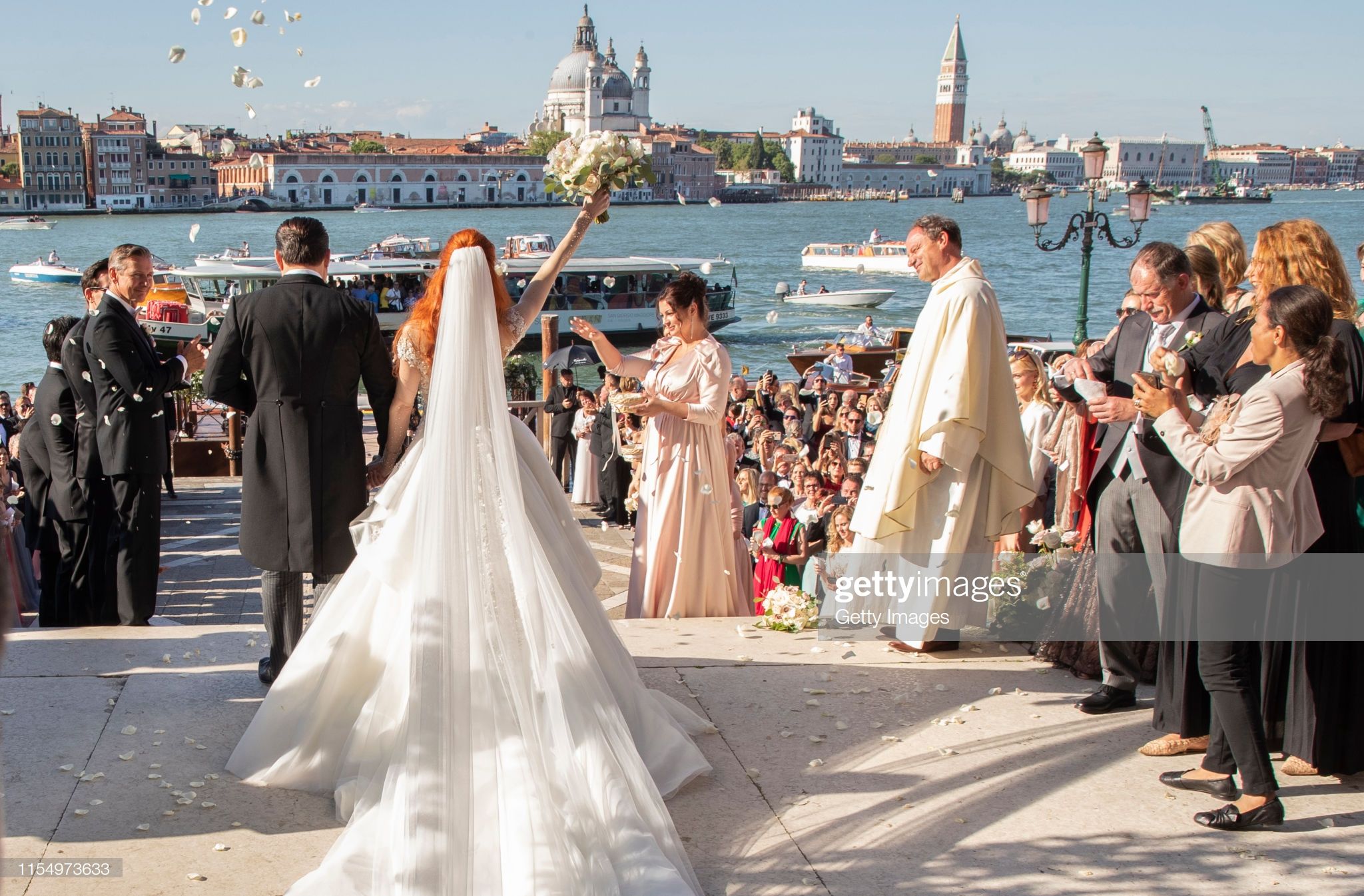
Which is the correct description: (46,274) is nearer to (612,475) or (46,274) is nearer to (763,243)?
(763,243)

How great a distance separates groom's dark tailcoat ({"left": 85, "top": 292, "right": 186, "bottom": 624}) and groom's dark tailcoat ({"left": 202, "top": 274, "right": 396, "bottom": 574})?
47.7 inches

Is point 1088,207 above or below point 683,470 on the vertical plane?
above

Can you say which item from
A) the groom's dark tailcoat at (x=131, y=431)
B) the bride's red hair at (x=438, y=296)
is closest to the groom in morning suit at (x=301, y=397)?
the bride's red hair at (x=438, y=296)

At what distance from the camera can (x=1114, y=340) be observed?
4531 mm

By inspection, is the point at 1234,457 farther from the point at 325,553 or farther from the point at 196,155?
the point at 196,155

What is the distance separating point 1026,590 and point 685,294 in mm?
2008

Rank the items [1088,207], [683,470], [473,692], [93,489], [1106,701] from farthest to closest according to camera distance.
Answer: [1088,207] < [683,470] < [93,489] < [1106,701] < [473,692]

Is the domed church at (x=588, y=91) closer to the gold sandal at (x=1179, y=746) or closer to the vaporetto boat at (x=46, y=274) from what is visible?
the vaporetto boat at (x=46, y=274)

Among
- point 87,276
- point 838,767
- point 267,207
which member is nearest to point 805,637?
point 838,767

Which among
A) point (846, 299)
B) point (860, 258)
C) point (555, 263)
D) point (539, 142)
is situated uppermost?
point (539, 142)

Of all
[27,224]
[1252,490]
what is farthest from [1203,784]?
[27,224]

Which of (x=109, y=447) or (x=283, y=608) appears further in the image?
(x=109, y=447)

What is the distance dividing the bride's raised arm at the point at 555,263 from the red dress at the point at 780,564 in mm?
3175

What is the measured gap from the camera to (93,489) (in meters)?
5.41
